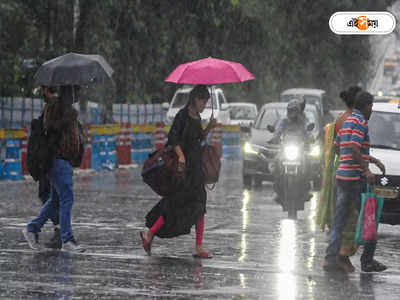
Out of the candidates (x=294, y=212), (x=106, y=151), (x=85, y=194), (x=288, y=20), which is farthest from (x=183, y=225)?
(x=288, y=20)

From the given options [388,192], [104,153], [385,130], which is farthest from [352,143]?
[104,153]

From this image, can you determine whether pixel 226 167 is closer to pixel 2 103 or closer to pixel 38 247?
pixel 2 103

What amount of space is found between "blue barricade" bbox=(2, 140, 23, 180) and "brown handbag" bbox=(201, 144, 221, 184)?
43.4 feet

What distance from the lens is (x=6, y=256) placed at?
1222 cm

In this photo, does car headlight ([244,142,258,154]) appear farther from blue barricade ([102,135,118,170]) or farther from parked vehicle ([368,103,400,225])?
parked vehicle ([368,103,400,225])

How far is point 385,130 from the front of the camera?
1706 centimetres

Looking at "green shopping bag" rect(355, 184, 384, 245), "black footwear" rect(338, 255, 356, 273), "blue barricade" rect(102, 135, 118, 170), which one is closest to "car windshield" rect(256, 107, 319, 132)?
"blue barricade" rect(102, 135, 118, 170)

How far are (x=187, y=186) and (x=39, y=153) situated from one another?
5.11 feet

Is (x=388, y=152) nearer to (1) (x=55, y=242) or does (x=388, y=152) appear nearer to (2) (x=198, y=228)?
(2) (x=198, y=228)

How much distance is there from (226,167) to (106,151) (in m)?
5.21

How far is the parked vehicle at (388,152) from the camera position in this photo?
15.4 meters

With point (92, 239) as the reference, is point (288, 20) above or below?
above

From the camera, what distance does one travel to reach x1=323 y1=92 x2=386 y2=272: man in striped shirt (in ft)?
38.4

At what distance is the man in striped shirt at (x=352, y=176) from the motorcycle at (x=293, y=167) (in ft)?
20.7
